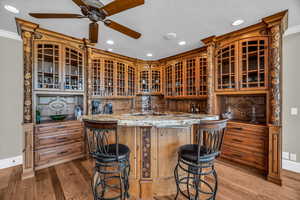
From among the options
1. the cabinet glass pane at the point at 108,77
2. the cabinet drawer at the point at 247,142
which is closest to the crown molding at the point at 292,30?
the cabinet drawer at the point at 247,142

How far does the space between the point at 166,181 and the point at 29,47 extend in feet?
10.9

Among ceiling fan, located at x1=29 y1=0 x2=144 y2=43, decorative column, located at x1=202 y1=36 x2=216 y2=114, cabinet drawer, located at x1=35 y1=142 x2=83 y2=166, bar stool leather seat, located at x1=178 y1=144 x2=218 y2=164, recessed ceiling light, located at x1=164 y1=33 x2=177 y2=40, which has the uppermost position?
recessed ceiling light, located at x1=164 y1=33 x2=177 y2=40

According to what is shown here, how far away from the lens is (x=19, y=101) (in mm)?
2990

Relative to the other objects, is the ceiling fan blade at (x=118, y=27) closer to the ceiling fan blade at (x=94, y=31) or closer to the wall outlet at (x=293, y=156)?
the ceiling fan blade at (x=94, y=31)

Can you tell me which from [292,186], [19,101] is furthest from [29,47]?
[292,186]

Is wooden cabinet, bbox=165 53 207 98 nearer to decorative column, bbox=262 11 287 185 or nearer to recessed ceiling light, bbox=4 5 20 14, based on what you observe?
decorative column, bbox=262 11 287 185

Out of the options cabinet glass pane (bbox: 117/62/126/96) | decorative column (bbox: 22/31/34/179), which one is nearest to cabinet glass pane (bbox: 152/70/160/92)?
cabinet glass pane (bbox: 117/62/126/96)

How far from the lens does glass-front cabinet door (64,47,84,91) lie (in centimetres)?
308

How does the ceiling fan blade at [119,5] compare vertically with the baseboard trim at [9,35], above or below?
below

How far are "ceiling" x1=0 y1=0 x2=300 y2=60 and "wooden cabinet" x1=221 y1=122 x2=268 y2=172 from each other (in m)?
1.93

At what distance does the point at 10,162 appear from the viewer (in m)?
2.81

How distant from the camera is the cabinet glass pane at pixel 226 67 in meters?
2.91

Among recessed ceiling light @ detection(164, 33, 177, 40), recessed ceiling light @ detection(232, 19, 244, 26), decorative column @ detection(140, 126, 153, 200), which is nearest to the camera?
decorative column @ detection(140, 126, 153, 200)

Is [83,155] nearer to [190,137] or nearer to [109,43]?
[190,137]
